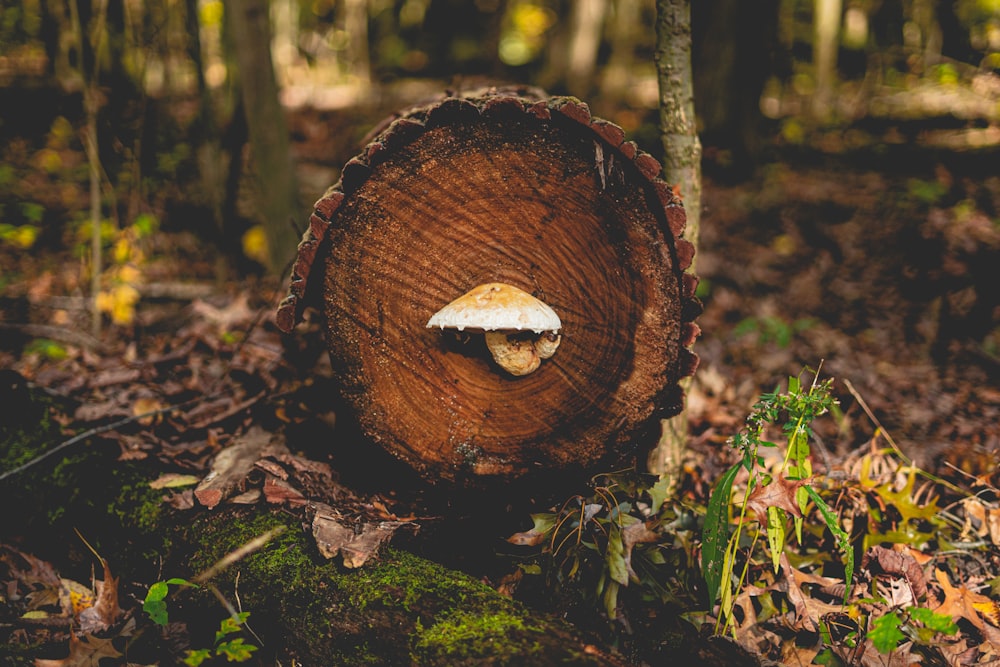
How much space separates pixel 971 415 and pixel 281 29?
17.1 meters

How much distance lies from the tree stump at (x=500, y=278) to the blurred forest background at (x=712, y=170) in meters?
0.87

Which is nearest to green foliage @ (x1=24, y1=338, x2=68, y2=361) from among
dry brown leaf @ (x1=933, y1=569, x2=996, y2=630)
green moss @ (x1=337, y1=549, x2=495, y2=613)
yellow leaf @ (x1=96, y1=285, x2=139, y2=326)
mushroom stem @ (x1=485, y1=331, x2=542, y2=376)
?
yellow leaf @ (x1=96, y1=285, x2=139, y2=326)

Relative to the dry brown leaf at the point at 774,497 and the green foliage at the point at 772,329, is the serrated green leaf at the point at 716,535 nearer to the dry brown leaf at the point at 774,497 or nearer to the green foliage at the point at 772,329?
the dry brown leaf at the point at 774,497

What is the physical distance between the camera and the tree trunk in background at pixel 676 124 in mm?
2785

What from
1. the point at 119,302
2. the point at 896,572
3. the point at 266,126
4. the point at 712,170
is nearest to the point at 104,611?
the point at 896,572

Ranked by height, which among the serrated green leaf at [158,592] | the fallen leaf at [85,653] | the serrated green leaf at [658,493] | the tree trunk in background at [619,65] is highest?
the tree trunk in background at [619,65]

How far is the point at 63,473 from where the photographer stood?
9.10ft

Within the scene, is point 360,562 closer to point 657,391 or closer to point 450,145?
point 657,391

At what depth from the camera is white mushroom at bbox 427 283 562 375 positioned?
2.10 m

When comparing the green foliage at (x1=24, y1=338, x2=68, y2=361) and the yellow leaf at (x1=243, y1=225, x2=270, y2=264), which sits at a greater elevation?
the yellow leaf at (x1=243, y1=225, x2=270, y2=264)

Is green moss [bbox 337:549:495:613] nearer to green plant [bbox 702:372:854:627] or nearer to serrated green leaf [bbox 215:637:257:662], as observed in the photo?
serrated green leaf [bbox 215:637:257:662]

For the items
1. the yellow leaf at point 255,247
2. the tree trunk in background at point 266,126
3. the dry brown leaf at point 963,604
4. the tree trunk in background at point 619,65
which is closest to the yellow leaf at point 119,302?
the tree trunk in background at point 266,126

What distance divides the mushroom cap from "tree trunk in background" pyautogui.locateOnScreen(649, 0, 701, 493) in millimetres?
967

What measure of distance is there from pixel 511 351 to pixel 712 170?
7.36 m
